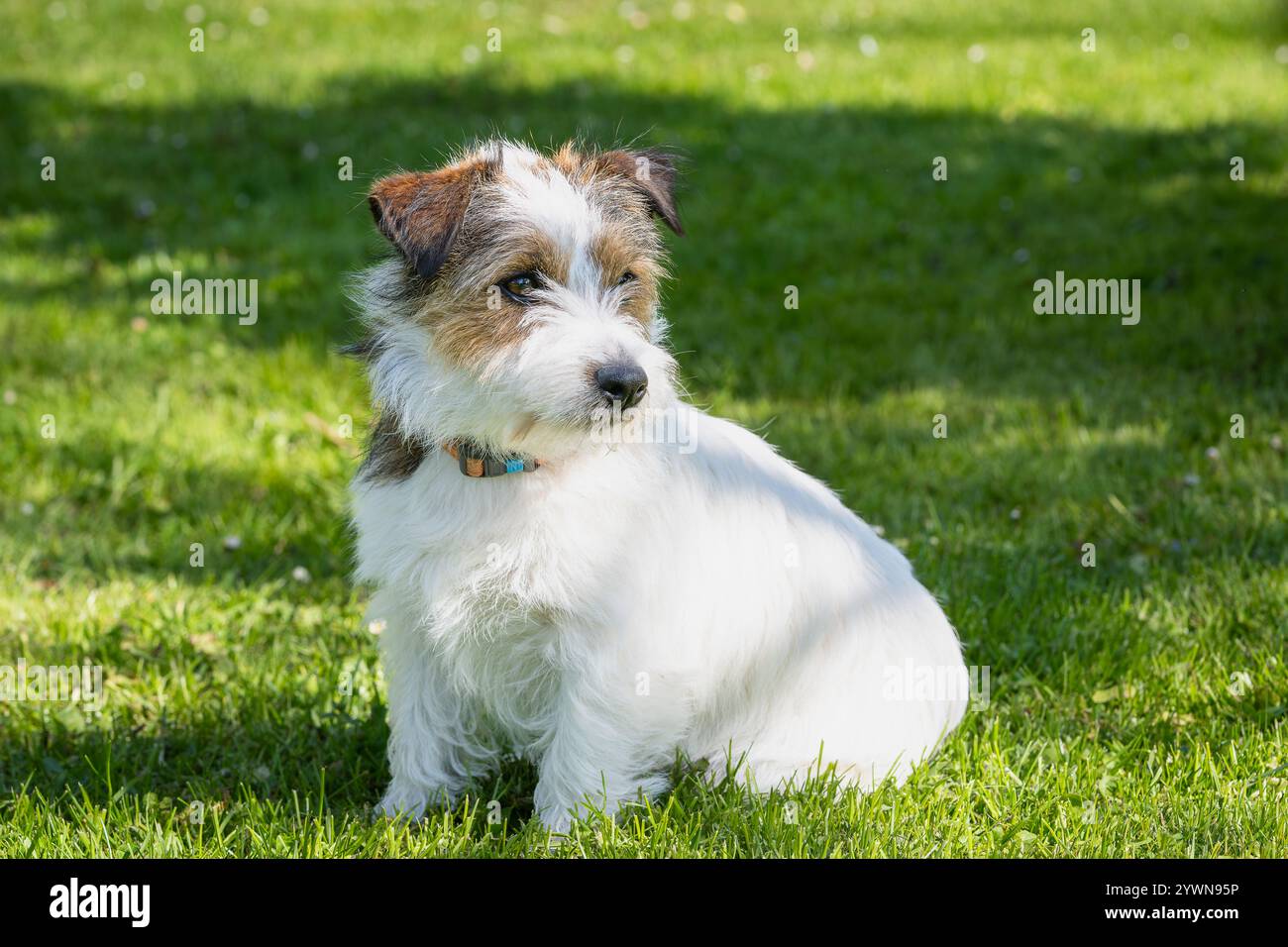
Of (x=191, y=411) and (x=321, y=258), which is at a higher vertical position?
(x=321, y=258)

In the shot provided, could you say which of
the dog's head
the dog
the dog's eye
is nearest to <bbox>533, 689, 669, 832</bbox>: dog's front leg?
the dog

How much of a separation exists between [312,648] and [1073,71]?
908 cm

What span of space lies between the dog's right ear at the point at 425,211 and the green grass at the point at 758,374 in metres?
1.61

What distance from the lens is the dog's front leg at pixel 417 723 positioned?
4.07m

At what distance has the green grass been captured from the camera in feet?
13.5

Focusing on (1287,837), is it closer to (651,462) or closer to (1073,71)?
(651,462)

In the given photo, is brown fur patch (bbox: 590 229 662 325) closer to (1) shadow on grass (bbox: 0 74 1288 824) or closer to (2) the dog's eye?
(2) the dog's eye

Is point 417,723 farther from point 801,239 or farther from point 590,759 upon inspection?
point 801,239

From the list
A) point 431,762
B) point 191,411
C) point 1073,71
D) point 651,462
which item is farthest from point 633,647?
point 1073,71

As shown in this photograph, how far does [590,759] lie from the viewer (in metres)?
3.76

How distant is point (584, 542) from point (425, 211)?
1.00m

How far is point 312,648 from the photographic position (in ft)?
16.5

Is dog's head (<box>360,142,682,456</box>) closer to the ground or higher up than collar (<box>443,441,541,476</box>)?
A: higher up

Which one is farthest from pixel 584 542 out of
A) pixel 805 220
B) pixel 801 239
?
pixel 805 220
